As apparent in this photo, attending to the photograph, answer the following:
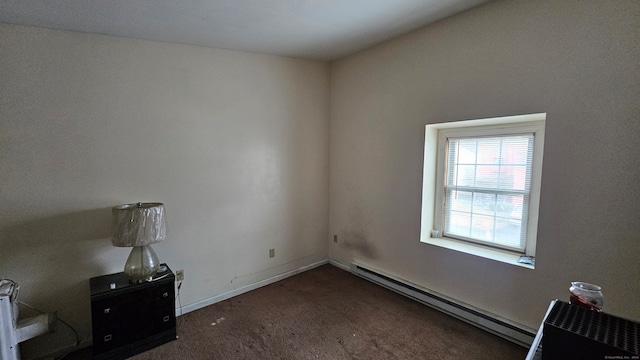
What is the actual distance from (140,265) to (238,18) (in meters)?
2.10

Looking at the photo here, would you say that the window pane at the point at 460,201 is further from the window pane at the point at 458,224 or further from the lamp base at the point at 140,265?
the lamp base at the point at 140,265

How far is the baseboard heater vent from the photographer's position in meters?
2.25

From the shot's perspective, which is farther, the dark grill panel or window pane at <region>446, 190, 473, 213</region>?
window pane at <region>446, 190, 473, 213</region>

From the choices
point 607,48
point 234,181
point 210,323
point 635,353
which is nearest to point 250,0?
point 234,181

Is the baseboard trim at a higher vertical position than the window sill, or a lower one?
lower

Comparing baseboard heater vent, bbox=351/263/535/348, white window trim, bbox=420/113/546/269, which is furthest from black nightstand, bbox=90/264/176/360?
white window trim, bbox=420/113/546/269

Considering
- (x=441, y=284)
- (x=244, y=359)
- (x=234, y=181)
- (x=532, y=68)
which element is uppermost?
(x=532, y=68)

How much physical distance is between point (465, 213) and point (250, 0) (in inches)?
103

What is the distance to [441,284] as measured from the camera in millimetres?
2787

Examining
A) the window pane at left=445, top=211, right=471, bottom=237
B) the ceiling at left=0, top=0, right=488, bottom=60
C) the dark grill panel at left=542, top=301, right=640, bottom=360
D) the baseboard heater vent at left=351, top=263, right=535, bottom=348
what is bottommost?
the baseboard heater vent at left=351, top=263, right=535, bottom=348

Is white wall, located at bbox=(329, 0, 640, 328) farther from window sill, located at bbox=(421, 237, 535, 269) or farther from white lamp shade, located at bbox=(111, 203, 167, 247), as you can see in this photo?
white lamp shade, located at bbox=(111, 203, 167, 247)

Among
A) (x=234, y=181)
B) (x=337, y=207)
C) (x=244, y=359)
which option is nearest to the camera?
(x=244, y=359)

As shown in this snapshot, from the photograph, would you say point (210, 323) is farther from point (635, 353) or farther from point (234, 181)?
point (635, 353)

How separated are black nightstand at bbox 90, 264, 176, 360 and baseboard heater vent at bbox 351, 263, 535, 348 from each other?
2.09 meters
